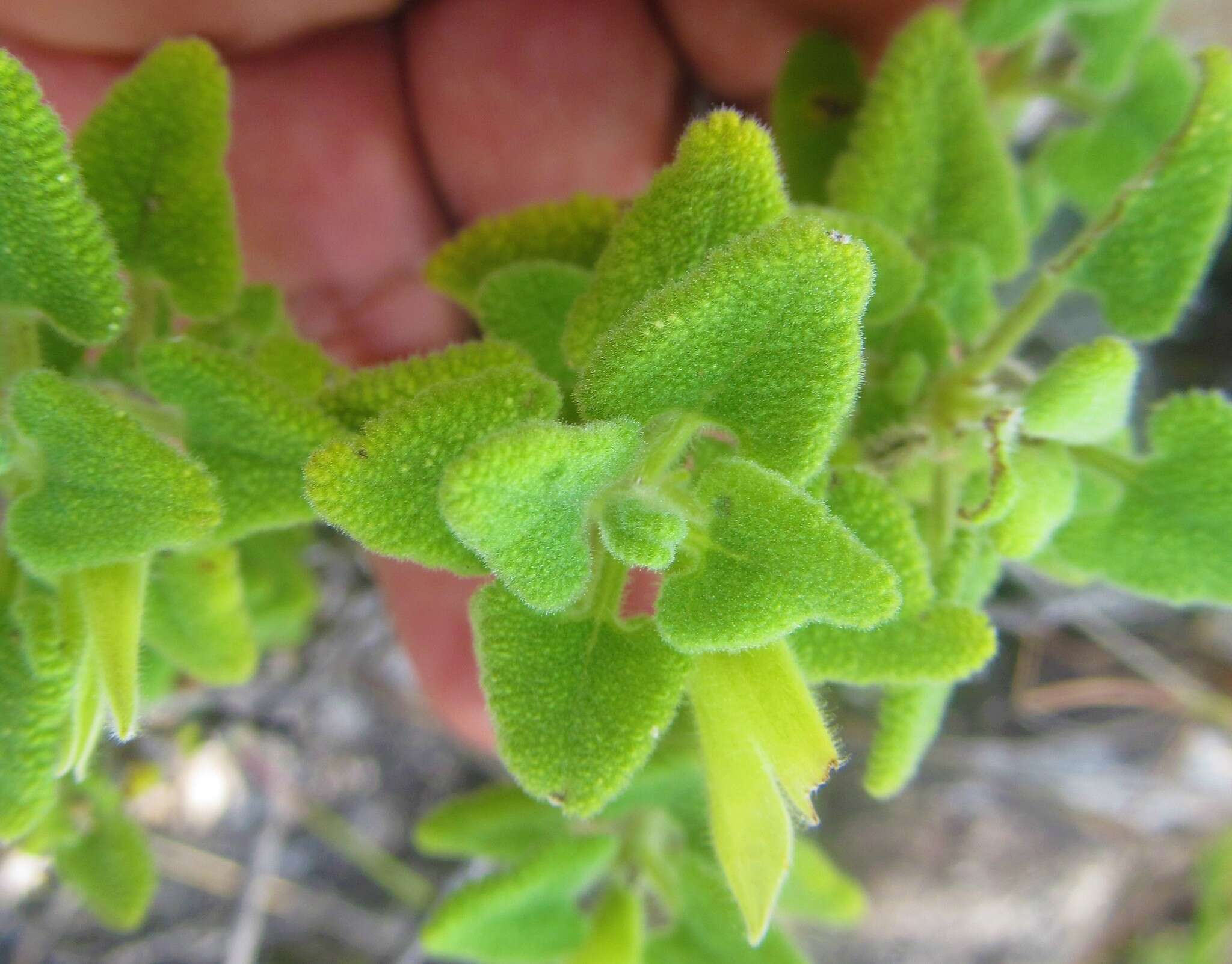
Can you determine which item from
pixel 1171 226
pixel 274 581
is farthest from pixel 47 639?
pixel 1171 226

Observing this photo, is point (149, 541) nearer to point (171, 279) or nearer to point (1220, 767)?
point (171, 279)

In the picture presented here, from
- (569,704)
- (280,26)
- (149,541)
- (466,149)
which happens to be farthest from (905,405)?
(280,26)

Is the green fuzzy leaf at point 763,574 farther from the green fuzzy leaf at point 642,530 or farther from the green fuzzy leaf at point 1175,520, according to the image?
the green fuzzy leaf at point 1175,520

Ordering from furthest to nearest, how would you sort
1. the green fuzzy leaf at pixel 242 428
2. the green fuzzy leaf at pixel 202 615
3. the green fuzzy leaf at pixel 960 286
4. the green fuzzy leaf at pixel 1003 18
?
the green fuzzy leaf at pixel 1003 18, the green fuzzy leaf at pixel 960 286, the green fuzzy leaf at pixel 202 615, the green fuzzy leaf at pixel 242 428

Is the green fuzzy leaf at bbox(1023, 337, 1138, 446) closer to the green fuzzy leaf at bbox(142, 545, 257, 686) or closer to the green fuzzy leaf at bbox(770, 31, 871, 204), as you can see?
the green fuzzy leaf at bbox(770, 31, 871, 204)

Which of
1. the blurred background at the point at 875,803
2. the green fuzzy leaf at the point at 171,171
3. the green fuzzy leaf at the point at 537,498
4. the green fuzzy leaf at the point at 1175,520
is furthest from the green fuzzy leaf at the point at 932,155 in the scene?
the blurred background at the point at 875,803

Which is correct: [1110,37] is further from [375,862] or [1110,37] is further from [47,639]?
[375,862]
